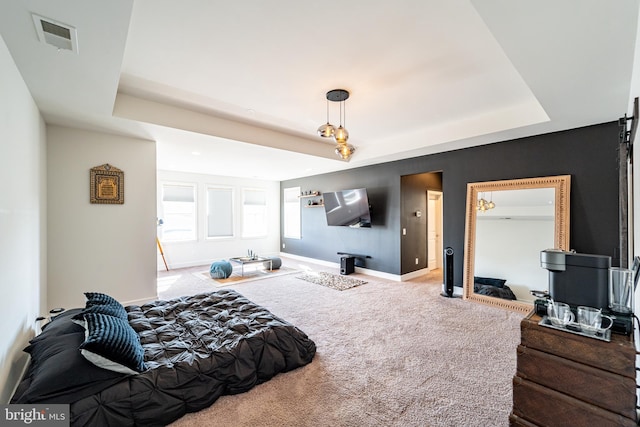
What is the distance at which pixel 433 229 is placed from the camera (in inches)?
265

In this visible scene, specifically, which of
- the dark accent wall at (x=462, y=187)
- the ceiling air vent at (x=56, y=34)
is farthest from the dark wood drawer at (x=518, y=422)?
the ceiling air vent at (x=56, y=34)

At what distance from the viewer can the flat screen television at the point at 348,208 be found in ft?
20.2

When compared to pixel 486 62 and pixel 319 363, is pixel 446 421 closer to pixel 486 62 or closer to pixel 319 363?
pixel 319 363

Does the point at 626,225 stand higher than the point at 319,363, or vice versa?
the point at 626,225

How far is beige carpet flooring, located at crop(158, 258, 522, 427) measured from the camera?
194 centimetres

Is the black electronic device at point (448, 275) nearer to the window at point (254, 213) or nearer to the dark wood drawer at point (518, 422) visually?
the dark wood drawer at point (518, 422)

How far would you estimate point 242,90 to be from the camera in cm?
320

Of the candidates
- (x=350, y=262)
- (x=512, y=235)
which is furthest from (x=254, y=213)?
(x=512, y=235)

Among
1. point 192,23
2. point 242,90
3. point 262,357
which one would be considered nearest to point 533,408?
point 262,357

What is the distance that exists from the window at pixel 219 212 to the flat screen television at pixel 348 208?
3315mm

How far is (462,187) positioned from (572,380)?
3818 mm

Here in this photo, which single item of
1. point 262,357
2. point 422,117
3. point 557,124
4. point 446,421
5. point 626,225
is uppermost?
point 422,117

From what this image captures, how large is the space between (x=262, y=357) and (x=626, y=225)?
3972mm

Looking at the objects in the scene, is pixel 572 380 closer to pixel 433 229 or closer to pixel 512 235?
pixel 512 235
